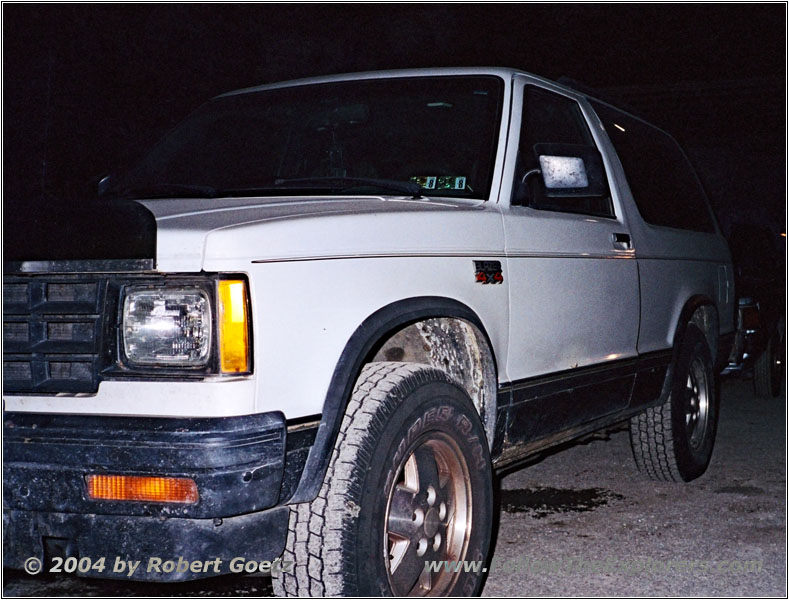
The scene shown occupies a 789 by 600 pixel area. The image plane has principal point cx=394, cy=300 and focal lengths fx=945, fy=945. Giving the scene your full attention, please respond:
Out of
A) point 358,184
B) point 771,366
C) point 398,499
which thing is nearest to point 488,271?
point 358,184

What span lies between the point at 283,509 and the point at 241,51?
9.59 meters

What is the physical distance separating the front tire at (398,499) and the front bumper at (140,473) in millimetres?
200

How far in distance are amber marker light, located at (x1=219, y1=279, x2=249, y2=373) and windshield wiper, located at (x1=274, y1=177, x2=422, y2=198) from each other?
1.04 meters

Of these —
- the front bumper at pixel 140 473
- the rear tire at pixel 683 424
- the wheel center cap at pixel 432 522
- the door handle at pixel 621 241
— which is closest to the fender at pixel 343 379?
the front bumper at pixel 140 473

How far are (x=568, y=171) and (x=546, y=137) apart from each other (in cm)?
72

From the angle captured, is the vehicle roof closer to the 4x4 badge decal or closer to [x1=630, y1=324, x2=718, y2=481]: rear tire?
the 4x4 badge decal

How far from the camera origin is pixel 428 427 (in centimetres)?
279

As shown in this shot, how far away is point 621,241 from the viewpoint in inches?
167

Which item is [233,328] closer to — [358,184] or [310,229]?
[310,229]

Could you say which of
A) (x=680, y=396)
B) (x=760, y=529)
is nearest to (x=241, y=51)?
(x=680, y=396)

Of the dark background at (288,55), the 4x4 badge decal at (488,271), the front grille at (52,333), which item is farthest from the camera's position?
the dark background at (288,55)

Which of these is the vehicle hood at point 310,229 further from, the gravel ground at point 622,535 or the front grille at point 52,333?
the gravel ground at point 622,535

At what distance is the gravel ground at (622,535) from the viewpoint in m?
3.58

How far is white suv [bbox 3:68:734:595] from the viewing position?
230 cm
